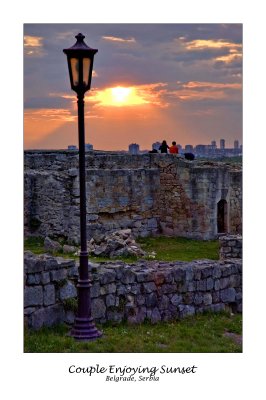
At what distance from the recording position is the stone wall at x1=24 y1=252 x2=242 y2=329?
9.97 metres

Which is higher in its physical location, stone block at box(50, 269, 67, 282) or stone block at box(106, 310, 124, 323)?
stone block at box(50, 269, 67, 282)

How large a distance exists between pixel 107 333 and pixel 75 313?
522 millimetres

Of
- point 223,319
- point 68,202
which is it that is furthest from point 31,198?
point 223,319

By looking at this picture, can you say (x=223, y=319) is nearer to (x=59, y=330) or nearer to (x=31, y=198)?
(x=59, y=330)

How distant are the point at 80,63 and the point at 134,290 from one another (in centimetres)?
348

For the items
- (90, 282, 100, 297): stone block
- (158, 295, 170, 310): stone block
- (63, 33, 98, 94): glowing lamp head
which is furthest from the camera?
(158, 295, 170, 310): stone block

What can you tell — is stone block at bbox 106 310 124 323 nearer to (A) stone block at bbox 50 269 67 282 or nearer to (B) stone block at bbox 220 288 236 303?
(A) stone block at bbox 50 269 67 282

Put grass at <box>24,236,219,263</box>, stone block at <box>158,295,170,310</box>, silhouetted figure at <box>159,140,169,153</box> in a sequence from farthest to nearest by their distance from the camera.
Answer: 1. silhouetted figure at <box>159,140,169,153</box>
2. grass at <box>24,236,219,263</box>
3. stone block at <box>158,295,170,310</box>

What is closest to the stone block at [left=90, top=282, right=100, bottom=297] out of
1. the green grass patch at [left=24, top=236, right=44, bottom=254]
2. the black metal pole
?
the black metal pole

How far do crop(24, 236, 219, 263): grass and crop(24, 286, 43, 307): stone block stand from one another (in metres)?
7.23

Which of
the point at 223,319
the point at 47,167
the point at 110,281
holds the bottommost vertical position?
the point at 223,319

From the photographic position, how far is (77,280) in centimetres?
1052

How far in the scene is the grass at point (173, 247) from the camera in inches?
736

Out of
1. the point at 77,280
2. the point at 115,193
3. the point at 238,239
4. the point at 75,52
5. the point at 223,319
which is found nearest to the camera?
the point at 75,52
